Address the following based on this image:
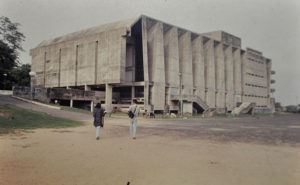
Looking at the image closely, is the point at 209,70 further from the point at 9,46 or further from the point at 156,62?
the point at 9,46

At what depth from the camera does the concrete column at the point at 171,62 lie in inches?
2603

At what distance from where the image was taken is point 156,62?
62.3 metres

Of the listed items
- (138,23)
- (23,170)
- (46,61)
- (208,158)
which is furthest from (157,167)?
(46,61)

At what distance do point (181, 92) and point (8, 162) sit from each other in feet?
200

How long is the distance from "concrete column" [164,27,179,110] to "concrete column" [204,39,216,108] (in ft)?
45.4

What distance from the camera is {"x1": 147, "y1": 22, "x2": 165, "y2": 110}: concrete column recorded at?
205ft

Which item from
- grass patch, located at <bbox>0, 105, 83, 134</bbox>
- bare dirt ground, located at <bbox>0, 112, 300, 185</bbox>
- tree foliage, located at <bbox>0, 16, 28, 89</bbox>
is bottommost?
bare dirt ground, located at <bbox>0, 112, 300, 185</bbox>

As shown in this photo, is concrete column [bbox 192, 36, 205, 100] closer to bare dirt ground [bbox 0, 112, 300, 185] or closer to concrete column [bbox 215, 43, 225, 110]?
concrete column [bbox 215, 43, 225, 110]

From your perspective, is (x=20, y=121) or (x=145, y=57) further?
(x=145, y=57)

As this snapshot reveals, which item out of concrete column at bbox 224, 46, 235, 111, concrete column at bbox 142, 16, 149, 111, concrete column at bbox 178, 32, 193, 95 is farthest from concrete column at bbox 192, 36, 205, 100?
concrete column at bbox 142, 16, 149, 111

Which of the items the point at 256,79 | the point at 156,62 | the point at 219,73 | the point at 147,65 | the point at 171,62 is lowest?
the point at 147,65

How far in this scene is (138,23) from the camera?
63.8 m

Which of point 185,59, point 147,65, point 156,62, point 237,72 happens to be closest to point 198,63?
point 185,59

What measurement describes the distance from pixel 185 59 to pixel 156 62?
10317mm
